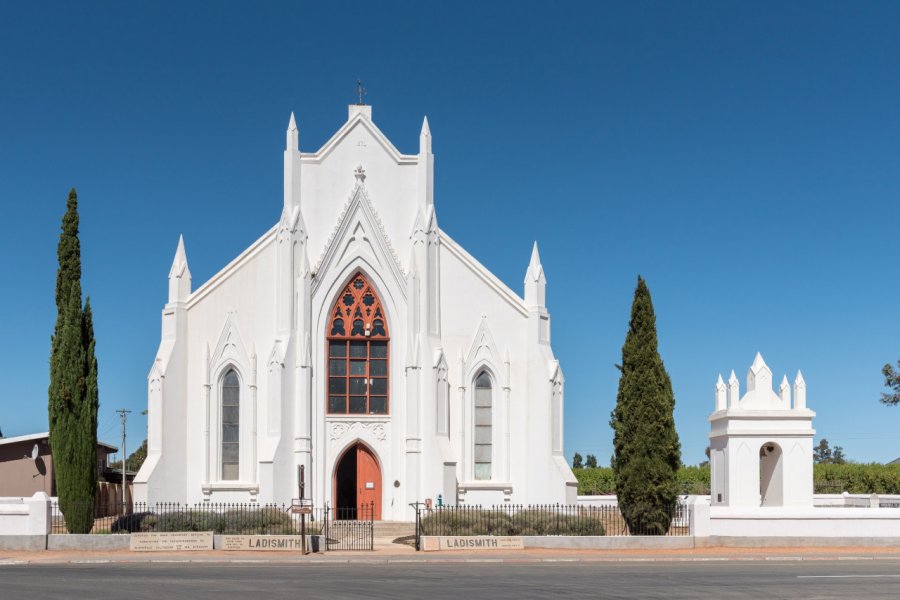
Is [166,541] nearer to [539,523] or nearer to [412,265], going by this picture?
[539,523]

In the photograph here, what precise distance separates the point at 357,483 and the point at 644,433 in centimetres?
1104

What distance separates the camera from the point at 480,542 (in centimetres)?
3038

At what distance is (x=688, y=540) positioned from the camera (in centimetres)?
3109

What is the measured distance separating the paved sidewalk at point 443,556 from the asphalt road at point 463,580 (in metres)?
0.93

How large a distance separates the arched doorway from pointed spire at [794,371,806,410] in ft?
45.4

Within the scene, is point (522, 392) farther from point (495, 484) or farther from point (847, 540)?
point (847, 540)

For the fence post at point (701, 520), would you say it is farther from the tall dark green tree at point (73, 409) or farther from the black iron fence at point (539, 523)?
the tall dark green tree at point (73, 409)

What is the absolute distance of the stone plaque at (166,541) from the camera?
29.9 m

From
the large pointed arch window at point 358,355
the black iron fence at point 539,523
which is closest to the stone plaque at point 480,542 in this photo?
the black iron fence at point 539,523

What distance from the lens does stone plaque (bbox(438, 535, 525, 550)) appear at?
3023 centimetres

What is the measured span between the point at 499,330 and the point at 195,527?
12.9 metres

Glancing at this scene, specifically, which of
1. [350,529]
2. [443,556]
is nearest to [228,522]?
[350,529]

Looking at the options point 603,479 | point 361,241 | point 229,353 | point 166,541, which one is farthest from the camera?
point 603,479

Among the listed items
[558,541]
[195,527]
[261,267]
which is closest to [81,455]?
[195,527]
